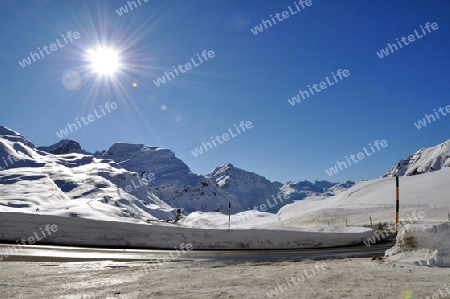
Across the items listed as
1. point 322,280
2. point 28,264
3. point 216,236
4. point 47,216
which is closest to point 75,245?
point 47,216

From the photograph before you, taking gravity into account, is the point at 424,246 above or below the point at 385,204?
above

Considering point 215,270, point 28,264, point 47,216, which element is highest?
point 47,216

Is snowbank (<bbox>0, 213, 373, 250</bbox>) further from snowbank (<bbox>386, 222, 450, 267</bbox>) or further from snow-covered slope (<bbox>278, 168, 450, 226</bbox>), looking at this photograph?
snow-covered slope (<bbox>278, 168, 450, 226</bbox>)

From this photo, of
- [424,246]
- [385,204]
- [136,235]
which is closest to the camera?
[424,246]

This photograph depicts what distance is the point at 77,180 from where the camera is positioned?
200m

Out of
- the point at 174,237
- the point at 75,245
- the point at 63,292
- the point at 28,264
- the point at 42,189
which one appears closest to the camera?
the point at 63,292

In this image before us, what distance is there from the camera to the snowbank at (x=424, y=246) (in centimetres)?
924

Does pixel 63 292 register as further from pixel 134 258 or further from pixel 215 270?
pixel 134 258

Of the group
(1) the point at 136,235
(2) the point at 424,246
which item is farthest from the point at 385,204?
(1) the point at 136,235

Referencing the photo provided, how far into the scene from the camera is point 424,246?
32.2 feet

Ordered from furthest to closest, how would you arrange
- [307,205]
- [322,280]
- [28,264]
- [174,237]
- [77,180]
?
[77,180] < [307,205] < [174,237] < [28,264] < [322,280]

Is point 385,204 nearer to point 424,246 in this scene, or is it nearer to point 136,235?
point 424,246

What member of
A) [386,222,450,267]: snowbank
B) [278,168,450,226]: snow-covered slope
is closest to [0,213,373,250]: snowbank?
[386,222,450,267]: snowbank

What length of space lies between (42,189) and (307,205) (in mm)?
126600
